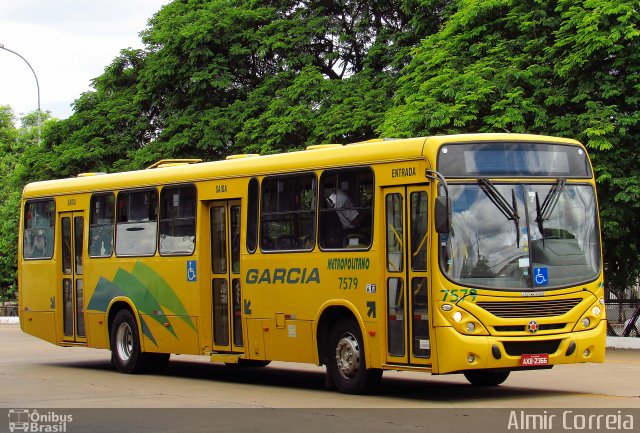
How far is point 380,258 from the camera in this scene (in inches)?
603

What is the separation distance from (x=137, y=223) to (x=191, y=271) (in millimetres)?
2014

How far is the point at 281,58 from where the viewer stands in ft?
132

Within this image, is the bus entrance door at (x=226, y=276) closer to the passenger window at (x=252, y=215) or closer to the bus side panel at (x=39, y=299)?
the passenger window at (x=252, y=215)

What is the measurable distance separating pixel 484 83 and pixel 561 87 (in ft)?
5.84

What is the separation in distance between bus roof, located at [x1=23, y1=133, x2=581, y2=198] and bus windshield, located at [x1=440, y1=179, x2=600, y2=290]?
642 millimetres

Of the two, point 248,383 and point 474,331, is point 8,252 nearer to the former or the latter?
point 248,383

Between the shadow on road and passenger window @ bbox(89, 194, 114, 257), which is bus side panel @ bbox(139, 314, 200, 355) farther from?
passenger window @ bbox(89, 194, 114, 257)

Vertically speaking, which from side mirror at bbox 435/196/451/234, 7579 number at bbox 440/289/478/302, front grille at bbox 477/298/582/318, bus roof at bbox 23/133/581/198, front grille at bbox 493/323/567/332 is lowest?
front grille at bbox 493/323/567/332

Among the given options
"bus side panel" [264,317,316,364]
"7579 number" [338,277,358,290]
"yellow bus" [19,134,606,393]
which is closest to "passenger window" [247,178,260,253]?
"yellow bus" [19,134,606,393]

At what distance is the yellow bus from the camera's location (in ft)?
47.5

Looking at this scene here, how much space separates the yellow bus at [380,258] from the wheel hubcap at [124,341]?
1.57 feet

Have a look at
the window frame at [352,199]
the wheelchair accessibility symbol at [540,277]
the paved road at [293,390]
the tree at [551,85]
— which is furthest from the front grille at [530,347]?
the tree at [551,85]

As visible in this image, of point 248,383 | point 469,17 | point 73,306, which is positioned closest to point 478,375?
point 248,383

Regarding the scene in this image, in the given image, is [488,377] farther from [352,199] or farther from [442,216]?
[442,216]
